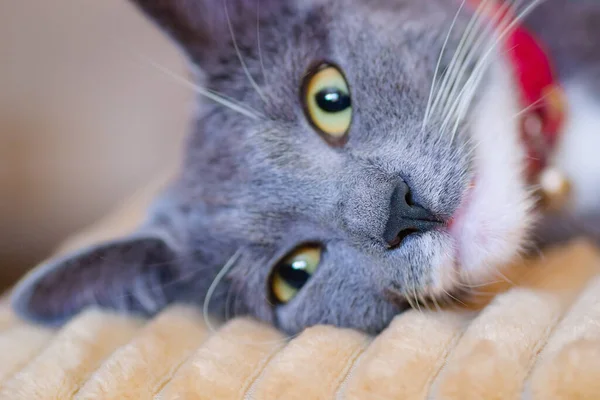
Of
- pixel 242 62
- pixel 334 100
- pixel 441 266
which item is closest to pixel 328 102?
pixel 334 100

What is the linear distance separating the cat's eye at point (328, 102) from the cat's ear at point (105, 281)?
0.29m

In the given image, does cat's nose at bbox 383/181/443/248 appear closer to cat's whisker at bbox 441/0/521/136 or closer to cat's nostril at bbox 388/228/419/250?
cat's nostril at bbox 388/228/419/250

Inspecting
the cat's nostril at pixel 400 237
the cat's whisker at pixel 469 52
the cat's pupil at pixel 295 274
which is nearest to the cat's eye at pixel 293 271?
the cat's pupil at pixel 295 274

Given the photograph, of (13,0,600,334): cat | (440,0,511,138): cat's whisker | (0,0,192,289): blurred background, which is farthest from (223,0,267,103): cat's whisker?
(440,0,511,138): cat's whisker

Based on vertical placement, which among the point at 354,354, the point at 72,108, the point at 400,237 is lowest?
the point at 354,354

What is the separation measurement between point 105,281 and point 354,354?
376 mm

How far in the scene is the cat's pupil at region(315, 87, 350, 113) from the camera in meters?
0.73

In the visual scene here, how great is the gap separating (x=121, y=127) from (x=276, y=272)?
518 millimetres

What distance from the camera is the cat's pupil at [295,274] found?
760mm

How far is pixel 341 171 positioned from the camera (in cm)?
70

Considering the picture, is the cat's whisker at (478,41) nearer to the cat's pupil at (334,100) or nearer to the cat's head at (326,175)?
the cat's head at (326,175)

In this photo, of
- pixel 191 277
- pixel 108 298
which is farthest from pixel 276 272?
pixel 108 298

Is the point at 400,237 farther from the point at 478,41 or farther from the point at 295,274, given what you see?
the point at 478,41

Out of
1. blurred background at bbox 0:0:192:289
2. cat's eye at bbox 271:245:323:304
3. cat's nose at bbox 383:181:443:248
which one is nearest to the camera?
cat's nose at bbox 383:181:443:248
